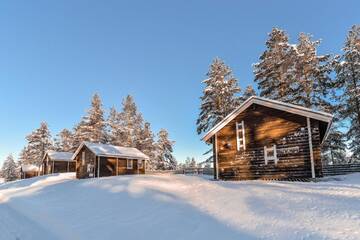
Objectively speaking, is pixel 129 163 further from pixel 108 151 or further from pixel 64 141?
pixel 64 141

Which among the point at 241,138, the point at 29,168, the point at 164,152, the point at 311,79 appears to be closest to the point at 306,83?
the point at 311,79

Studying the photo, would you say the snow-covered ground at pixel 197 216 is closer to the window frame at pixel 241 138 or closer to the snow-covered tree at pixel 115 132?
the window frame at pixel 241 138

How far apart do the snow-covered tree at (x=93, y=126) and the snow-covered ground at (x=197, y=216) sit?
125 ft

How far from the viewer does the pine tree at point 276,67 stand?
2997 centimetres

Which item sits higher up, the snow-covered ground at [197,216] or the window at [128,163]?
the window at [128,163]

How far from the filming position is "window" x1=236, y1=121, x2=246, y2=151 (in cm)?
1898

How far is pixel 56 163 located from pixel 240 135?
40.7 meters

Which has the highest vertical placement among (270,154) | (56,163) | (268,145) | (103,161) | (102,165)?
(268,145)

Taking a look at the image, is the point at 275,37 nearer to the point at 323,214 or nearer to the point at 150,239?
the point at 323,214

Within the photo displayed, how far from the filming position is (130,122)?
5416 cm

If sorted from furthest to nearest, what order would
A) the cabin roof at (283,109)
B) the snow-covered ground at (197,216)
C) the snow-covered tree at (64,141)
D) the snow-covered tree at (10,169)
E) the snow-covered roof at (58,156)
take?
the snow-covered tree at (10,169)
the snow-covered tree at (64,141)
the snow-covered roof at (58,156)
the cabin roof at (283,109)
the snow-covered ground at (197,216)

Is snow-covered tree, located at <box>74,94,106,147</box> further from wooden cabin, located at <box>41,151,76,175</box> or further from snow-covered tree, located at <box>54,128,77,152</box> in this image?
snow-covered tree, located at <box>54,128,77,152</box>

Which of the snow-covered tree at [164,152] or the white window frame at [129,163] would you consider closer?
the white window frame at [129,163]

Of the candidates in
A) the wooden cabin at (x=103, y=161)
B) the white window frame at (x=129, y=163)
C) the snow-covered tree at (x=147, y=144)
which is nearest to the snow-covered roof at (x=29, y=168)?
the snow-covered tree at (x=147, y=144)
